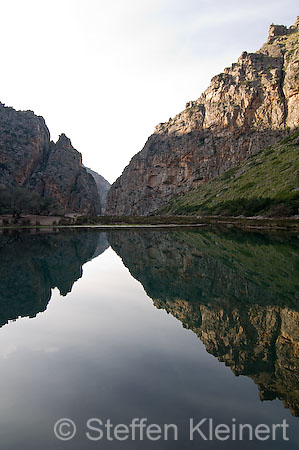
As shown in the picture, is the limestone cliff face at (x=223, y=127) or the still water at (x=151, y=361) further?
the limestone cliff face at (x=223, y=127)

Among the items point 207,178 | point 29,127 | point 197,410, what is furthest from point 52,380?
point 29,127

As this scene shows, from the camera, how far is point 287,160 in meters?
80.9

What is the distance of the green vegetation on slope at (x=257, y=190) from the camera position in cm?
6606

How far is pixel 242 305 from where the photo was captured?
11234 mm

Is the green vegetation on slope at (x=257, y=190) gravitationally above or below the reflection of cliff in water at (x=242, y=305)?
above

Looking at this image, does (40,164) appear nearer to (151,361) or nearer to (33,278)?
(33,278)

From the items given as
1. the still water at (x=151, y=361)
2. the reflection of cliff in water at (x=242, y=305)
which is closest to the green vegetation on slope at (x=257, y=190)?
the reflection of cliff in water at (x=242, y=305)

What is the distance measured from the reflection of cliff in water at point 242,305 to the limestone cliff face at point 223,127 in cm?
10454

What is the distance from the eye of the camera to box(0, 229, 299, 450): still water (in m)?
4.61

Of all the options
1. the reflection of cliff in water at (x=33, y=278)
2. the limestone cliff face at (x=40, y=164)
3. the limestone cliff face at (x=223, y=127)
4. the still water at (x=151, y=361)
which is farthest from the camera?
the limestone cliff face at (x=40, y=164)

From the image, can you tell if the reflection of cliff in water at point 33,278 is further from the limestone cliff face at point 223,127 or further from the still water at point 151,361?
the limestone cliff face at point 223,127

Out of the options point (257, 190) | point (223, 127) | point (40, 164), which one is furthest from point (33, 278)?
point (40, 164)

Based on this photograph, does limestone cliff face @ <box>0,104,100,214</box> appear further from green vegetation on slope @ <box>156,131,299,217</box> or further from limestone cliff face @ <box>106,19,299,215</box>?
green vegetation on slope @ <box>156,131,299,217</box>

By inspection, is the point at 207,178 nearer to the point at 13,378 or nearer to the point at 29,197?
the point at 29,197
